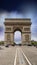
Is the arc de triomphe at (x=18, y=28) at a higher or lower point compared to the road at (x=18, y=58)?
higher

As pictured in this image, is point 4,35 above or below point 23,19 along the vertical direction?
below

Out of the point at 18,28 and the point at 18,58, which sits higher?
the point at 18,28

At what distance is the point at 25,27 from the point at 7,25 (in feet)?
23.7

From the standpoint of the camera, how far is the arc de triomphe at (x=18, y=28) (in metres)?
85.2

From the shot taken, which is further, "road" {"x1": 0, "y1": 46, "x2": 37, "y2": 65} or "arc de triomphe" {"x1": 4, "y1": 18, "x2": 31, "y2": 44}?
"arc de triomphe" {"x1": 4, "y1": 18, "x2": 31, "y2": 44}

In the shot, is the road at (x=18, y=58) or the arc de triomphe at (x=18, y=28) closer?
the road at (x=18, y=58)

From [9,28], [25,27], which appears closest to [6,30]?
[9,28]

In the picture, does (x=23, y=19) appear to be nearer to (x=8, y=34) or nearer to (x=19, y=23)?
(x=19, y=23)

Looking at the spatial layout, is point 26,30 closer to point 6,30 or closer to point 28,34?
point 28,34

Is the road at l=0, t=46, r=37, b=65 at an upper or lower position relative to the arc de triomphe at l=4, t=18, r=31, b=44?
lower

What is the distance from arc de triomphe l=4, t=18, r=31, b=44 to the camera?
85250 millimetres

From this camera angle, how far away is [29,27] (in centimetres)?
8506

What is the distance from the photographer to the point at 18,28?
285ft

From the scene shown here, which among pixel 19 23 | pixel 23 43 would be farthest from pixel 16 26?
pixel 23 43
